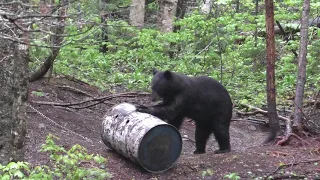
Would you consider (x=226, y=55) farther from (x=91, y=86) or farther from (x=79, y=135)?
(x=79, y=135)

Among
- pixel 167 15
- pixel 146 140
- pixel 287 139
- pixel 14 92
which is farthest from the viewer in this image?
pixel 167 15

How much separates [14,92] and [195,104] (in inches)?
136

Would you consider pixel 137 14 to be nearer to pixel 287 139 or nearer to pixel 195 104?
pixel 195 104

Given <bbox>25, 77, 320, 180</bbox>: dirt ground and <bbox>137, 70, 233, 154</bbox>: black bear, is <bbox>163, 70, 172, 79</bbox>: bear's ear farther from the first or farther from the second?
<bbox>25, 77, 320, 180</bbox>: dirt ground

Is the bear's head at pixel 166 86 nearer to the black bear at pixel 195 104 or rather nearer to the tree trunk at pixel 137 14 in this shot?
the black bear at pixel 195 104

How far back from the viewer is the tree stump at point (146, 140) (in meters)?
6.26

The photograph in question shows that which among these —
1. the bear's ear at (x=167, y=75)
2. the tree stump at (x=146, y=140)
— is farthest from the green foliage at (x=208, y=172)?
the bear's ear at (x=167, y=75)

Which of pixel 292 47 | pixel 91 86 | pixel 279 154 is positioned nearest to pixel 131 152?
pixel 279 154

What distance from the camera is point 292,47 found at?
12516 millimetres

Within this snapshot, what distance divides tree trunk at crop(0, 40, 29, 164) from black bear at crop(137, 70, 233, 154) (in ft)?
7.28

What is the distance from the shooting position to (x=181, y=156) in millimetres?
7559

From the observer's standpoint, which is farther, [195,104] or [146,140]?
[195,104]

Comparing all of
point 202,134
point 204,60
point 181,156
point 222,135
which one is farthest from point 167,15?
point 181,156

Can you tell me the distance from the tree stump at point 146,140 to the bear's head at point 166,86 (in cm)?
69
